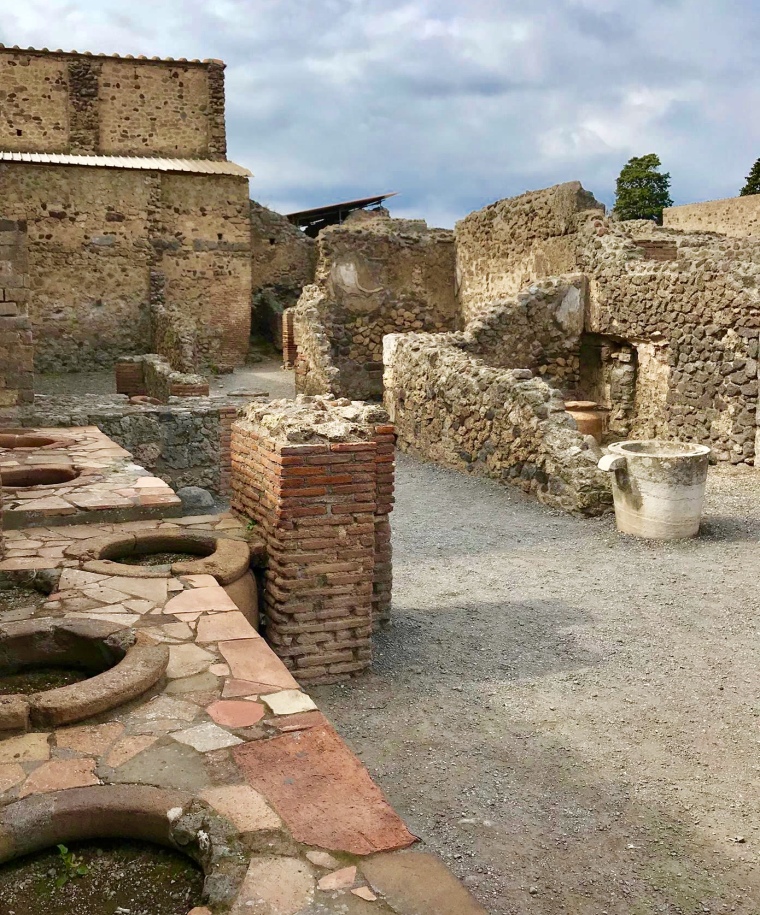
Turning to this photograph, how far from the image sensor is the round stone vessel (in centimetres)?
747

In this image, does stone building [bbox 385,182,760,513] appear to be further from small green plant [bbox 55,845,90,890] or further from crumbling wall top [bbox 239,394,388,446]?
small green plant [bbox 55,845,90,890]

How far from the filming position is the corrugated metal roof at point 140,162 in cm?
1788

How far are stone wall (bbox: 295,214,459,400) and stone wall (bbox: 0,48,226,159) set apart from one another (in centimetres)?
659

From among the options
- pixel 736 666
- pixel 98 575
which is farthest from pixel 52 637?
pixel 736 666

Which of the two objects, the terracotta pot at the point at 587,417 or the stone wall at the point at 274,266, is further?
the stone wall at the point at 274,266

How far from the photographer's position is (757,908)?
295 cm

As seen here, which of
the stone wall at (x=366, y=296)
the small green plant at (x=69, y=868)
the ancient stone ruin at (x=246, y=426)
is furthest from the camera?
the stone wall at (x=366, y=296)

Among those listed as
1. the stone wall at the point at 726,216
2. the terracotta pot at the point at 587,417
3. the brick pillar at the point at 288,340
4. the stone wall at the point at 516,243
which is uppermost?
the stone wall at the point at 726,216

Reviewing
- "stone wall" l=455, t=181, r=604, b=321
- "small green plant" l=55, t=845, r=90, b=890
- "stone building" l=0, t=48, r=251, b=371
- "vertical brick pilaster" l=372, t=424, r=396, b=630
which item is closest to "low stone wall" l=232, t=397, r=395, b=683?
"vertical brick pilaster" l=372, t=424, r=396, b=630

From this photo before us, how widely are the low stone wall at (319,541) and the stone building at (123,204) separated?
1308 cm

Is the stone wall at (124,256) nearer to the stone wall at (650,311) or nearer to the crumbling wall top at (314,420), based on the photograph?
the stone wall at (650,311)

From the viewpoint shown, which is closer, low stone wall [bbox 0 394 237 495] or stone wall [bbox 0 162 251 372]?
low stone wall [bbox 0 394 237 495]

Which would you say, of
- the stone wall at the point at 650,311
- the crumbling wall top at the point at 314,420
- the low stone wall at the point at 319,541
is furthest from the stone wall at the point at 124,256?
the low stone wall at the point at 319,541

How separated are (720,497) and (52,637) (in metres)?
7.44
